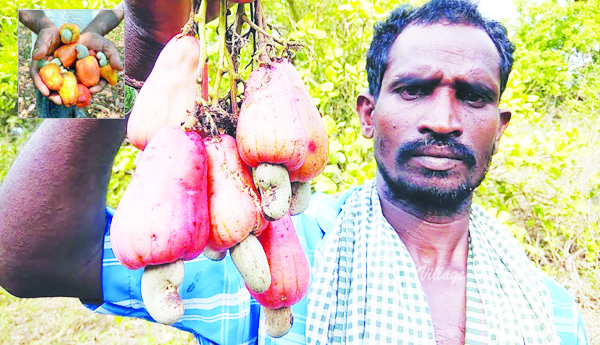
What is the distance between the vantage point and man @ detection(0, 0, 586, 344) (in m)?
0.94

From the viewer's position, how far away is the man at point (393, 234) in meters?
0.94

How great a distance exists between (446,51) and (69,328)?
8.78ft

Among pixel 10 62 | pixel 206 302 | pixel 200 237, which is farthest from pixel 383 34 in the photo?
pixel 10 62

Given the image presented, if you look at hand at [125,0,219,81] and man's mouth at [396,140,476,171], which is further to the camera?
man's mouth at [396,140,476,171]

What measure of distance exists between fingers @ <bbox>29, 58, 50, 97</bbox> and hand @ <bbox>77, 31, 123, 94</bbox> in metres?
0.09

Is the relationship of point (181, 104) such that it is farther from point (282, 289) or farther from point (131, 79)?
point (131, 79)

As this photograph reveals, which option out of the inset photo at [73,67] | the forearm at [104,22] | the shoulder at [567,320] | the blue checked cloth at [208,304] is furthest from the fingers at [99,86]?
the shoulder at [567,320]

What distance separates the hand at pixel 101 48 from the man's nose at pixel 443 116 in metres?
0.77

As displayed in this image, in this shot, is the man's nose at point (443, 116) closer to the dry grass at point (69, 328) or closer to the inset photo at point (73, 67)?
the inset photo at point (73, 67)

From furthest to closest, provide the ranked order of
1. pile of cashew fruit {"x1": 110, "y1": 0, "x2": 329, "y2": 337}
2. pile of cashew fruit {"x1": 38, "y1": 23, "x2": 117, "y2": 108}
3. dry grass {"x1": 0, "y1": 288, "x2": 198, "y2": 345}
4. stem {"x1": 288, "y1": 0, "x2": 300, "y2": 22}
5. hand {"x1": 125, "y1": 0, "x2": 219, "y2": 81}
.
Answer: dry grass {"x1": 0, "y1": 288, "x2": 198, "y2": 345}
stem {"x1": 288, "y1": 0, "x2": 300, "y2": 22}
pile of cashew fruit {"x1": 38, "y1": 23, "x2": 117, "y2": 108}
hand {"x1": 125, "y1": 0, "x2": 219, "y2": 81}
pile of cashew fruit {"x1": 110, "y1": 0, "x2": 329, "y2": 337}

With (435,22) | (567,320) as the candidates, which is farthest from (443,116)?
(567,320)

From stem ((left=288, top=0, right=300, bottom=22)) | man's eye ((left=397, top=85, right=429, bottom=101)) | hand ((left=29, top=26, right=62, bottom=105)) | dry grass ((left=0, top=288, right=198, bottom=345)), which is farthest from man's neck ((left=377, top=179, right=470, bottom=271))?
dry grass ((left=0, top=288, right=198, bottom=345))

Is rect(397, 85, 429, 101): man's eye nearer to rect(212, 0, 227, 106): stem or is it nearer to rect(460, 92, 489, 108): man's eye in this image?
rect(460, 92, 489, 108): man's eye

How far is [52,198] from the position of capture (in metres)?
0.92
